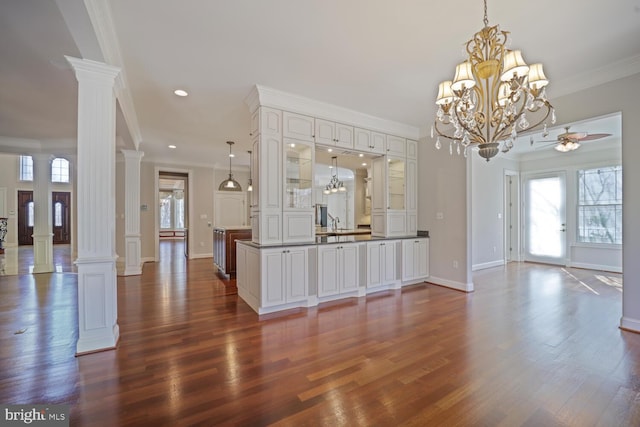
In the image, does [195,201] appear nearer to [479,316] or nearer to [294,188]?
[294,188]

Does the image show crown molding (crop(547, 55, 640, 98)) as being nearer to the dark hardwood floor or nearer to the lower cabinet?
the dark hardwood floor

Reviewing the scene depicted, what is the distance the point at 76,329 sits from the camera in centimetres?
299

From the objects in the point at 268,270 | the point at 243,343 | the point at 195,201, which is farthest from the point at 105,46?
the point at 195,201

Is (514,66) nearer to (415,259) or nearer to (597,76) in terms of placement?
(597,76)

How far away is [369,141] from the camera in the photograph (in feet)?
14.9

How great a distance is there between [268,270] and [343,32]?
2.69m

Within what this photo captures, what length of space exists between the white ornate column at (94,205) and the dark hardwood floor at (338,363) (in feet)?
0.92

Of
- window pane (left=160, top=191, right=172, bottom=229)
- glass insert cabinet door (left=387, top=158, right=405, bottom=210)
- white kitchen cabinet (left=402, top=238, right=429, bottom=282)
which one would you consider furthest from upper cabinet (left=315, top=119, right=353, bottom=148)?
window pane (left=160, top=191, right=172, bottom=229)

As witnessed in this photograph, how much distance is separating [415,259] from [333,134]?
2673mm

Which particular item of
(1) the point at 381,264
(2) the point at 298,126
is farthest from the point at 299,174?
(1) the point at 381,264

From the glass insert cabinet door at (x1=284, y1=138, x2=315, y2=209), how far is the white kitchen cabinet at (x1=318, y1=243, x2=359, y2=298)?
718 mm

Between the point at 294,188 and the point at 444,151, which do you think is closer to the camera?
the point at 294,188

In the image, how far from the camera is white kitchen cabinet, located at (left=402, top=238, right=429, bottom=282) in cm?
483

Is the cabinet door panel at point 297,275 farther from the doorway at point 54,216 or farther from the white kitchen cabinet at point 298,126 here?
the doorway at point 54,216
